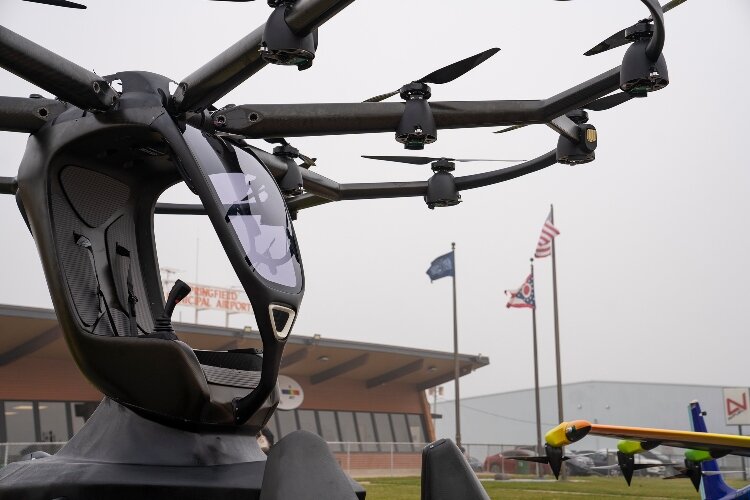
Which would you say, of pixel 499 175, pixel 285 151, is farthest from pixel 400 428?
pixel 285 151

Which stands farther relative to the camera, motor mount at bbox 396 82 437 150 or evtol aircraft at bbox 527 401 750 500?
evtol aircraft at bbox 527 401 750 500

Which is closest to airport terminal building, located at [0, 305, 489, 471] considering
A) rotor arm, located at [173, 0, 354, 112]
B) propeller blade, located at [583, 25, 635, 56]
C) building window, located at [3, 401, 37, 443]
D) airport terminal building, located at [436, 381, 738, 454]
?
building window, located at [3, 401, 37, 443]

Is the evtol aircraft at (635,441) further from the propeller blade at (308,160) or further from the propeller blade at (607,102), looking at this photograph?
the propeller blade at (308,160)

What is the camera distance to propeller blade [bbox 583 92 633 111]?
270 inches

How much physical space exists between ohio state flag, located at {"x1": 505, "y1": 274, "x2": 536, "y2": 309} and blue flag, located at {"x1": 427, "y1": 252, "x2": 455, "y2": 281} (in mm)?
3002

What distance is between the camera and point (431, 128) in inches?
233

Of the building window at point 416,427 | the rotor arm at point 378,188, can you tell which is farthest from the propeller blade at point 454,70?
the building window at point 416,427

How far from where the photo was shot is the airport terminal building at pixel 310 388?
30672 millimetres

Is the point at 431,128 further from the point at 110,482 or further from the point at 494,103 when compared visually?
the point at 110,482

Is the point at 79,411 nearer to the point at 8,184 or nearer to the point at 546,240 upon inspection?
the point at 546,240

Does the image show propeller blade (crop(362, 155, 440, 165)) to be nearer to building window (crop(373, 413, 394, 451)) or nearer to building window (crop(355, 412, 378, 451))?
building window (crop(355, 412, 378, 451))

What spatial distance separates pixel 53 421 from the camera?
104ft

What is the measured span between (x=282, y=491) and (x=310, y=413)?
123 ft

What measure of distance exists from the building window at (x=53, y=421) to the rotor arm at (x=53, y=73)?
92.5ft
